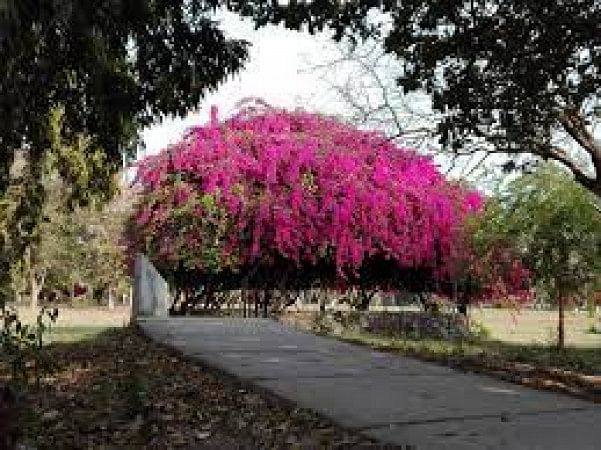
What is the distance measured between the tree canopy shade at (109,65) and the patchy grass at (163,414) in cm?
229

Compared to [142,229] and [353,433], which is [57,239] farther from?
[353,433]

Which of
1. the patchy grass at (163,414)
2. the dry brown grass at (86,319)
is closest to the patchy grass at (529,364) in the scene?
the patchy grass at (163,414)

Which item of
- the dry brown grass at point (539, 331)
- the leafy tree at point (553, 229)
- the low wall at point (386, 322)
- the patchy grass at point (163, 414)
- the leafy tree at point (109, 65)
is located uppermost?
the leafy tree at point (109, 65)

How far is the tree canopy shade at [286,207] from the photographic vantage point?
15.5 m

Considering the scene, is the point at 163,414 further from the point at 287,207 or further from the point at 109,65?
the point at 287,207

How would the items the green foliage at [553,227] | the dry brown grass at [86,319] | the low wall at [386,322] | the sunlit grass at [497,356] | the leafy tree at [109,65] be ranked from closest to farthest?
the leafy tree at [109,65], the sunlit grass at [497,356], the green foliage at [553,227], the low wall at [386,322], the dry brown grass at [86,319]

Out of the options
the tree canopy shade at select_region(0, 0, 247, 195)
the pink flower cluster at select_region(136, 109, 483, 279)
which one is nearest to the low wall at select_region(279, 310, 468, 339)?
the pink flower cluster at select_region(136, 109, 483, 279)

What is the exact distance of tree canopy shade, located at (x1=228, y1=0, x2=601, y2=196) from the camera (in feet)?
21.9

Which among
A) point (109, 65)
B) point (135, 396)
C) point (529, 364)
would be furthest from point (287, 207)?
point (135, 396)

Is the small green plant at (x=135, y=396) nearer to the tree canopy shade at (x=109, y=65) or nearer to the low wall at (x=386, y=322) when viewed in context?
the tree canopy shade at (x=109, y=65)

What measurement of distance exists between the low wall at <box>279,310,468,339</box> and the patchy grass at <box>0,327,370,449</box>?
7.12 metres

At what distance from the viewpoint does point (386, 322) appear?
16203 millimetres

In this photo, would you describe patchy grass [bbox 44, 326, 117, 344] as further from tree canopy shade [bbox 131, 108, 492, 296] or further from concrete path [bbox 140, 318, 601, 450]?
concrete path [bbox 140, 318, 601, 450]

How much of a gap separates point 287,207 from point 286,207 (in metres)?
0.02
